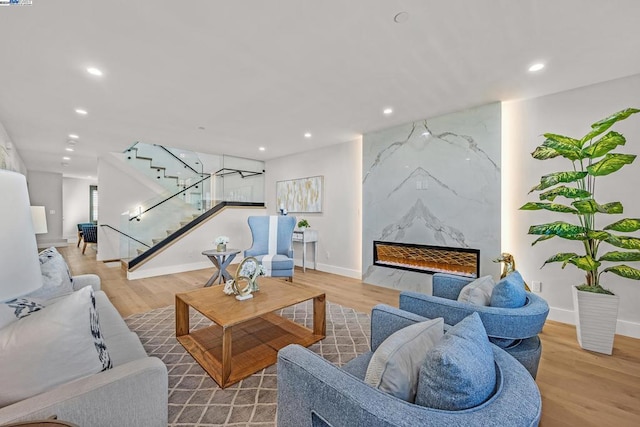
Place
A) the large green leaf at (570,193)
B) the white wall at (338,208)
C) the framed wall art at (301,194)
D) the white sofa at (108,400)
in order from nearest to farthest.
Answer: the white sofa at (108,400)
the large green leaf at (570,193)
the white wall at (338,208)
the framed wall art at (301,194)

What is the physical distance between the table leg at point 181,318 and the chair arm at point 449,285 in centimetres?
238

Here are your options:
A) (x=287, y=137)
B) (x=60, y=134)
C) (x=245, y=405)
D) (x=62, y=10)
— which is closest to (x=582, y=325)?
(x=245, y=405)

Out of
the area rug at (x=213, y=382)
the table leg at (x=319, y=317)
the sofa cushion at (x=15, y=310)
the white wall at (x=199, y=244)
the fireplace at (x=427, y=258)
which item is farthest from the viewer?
the white wall at (x=199, y=244)

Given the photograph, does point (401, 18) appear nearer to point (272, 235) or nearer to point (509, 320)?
point (509, 320)

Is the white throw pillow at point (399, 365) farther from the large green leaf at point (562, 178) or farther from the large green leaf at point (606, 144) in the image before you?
the large green leaf at point (606, 144)

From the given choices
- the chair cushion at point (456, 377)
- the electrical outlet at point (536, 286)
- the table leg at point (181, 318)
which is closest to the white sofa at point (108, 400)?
the chair cushion at point (456, 377)

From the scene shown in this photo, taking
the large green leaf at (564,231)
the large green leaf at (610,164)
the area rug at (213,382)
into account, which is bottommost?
the area rug at (213,382)

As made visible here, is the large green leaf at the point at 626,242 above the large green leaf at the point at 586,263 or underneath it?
above

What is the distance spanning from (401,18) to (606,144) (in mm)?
2111

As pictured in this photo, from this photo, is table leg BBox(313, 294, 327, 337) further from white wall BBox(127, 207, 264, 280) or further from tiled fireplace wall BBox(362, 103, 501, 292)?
white wall BBox(127, 207, 264, 280)

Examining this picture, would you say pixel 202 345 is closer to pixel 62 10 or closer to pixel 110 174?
pixel 62 10

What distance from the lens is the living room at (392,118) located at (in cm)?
197

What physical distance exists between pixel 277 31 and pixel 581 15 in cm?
219

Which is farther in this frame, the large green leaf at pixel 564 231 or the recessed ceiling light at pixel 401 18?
the large green leaf at pixel 564 231
